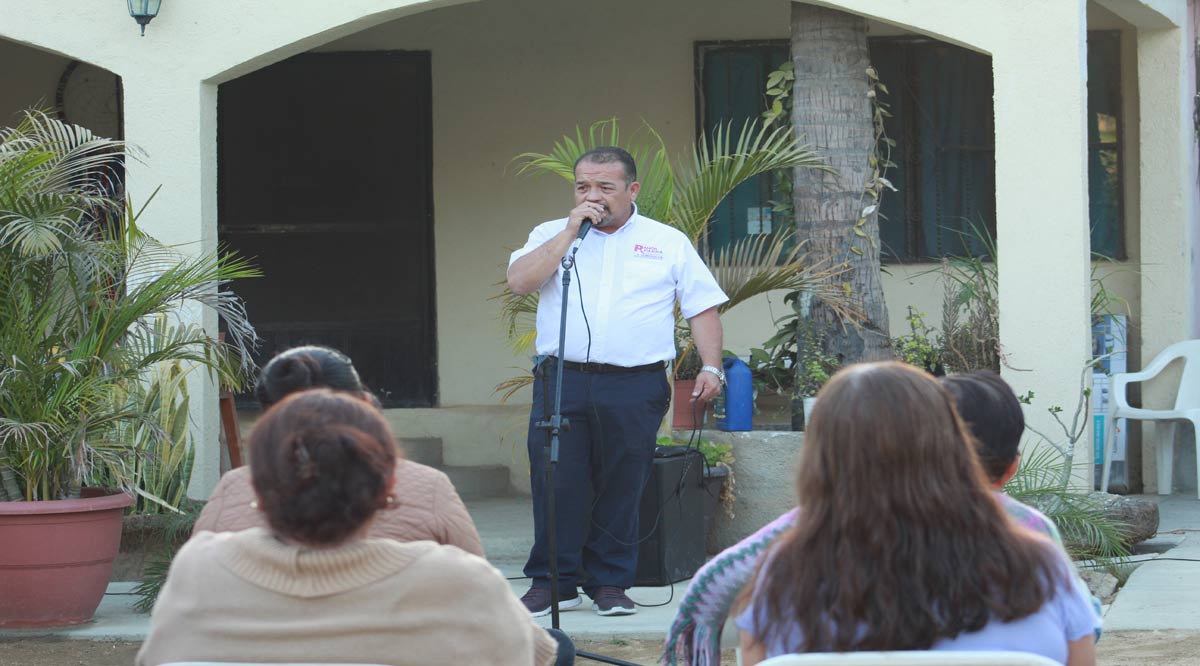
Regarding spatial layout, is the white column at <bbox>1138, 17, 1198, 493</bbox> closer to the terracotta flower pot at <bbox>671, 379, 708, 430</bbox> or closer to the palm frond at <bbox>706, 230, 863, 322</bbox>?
the palm frond at <bbox>706, 230, 863, 322</bbox>

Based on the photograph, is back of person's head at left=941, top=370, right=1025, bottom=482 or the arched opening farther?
the arched opening

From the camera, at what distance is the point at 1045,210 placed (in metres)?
5.93

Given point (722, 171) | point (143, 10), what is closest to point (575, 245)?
point (722, 171)

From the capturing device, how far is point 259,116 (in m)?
8.48

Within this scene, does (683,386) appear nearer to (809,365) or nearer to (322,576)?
(809,365)

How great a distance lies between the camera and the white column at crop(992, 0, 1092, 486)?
5.90 meters

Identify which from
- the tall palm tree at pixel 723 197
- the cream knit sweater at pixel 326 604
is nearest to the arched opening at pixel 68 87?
the tall palm tree at pixel 723 197

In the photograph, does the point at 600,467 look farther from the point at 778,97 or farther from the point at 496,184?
the point at 496,184

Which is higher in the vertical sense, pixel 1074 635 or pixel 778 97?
pixel 778 97

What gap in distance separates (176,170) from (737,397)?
265 cm

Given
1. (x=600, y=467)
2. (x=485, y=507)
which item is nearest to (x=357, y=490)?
(x=600, y=467)

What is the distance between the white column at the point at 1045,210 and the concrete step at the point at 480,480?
312 cm

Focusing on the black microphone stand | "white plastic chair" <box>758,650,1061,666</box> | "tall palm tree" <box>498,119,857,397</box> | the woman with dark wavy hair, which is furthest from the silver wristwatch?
"white plastic chair" <box>758,650,1061,666</box>

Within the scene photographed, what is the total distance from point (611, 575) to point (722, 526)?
1204 millimetres
